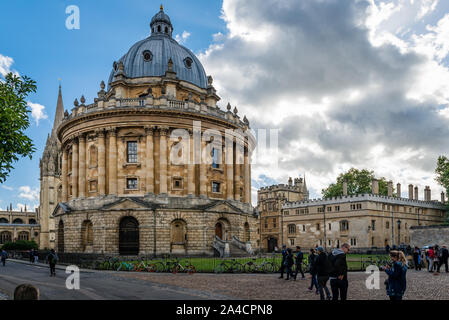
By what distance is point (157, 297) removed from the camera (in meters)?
15.9

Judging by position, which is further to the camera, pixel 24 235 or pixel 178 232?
pixel 24 235

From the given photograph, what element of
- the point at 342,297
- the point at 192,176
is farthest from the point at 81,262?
the point at 342,297

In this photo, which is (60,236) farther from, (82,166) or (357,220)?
(357,220)

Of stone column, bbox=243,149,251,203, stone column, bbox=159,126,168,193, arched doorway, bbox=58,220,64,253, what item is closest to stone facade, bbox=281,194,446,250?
stone column, bbox=243,149,251,203

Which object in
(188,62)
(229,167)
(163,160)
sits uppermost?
(188,62)

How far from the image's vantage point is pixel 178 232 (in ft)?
152

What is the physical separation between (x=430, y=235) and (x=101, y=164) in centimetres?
3787

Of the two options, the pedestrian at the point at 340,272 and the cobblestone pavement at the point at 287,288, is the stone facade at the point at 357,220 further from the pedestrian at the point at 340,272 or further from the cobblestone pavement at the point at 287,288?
the pedestrian at the point at 340,272

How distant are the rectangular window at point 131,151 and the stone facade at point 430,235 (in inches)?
1311

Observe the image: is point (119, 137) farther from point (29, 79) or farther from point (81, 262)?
point (29, 79)

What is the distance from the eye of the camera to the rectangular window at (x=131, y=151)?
4778 centimetres

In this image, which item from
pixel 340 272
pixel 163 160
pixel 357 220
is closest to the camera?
pixel 340 272

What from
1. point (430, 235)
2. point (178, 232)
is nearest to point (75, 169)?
point (178, 232)

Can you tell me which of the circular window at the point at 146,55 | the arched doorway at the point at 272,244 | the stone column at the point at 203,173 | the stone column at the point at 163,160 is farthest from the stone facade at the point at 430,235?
the arched doorway at the point at 272,244
